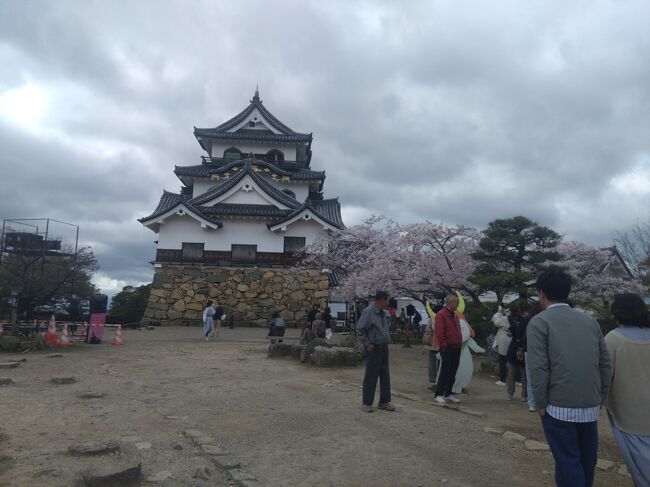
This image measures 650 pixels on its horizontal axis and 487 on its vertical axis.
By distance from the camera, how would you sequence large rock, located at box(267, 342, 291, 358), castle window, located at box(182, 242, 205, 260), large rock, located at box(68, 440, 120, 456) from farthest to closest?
castle window, located at box(182, 242, 205, 260)
large rock, located at box(267, 342, 291, 358)
large rock, located at box(68, 440, 120, 456)

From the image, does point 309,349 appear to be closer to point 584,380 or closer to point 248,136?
point 584,380

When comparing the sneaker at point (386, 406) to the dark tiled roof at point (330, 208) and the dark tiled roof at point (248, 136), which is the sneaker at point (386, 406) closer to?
the dark tiled roof at point (330, 208)

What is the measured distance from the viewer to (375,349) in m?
6.39

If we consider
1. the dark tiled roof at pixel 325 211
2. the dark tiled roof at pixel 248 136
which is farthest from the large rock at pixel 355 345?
the dark tiled roof at pixel 248 136

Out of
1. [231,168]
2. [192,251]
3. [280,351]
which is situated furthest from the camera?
[231,168]

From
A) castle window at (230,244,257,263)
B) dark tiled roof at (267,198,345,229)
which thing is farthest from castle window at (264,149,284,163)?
castle window at (230,244,257,263)

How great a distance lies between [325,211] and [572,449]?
87.4 ft

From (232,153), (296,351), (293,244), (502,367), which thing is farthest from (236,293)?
(502,367)

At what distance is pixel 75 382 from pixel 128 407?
8.38ft

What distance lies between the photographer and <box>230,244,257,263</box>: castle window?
25.4m

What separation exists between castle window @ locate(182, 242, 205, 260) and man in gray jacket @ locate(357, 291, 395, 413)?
20.3m

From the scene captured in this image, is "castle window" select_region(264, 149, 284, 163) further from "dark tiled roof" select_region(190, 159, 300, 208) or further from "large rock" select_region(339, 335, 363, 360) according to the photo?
"large rock" select_region(339, 335, 363, 360)

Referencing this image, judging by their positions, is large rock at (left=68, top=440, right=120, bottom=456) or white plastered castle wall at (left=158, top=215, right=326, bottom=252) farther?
white plastered castle wall at (left=158, top=215, right=326, bottom=252)

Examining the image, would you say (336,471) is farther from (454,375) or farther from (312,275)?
(312,275)
